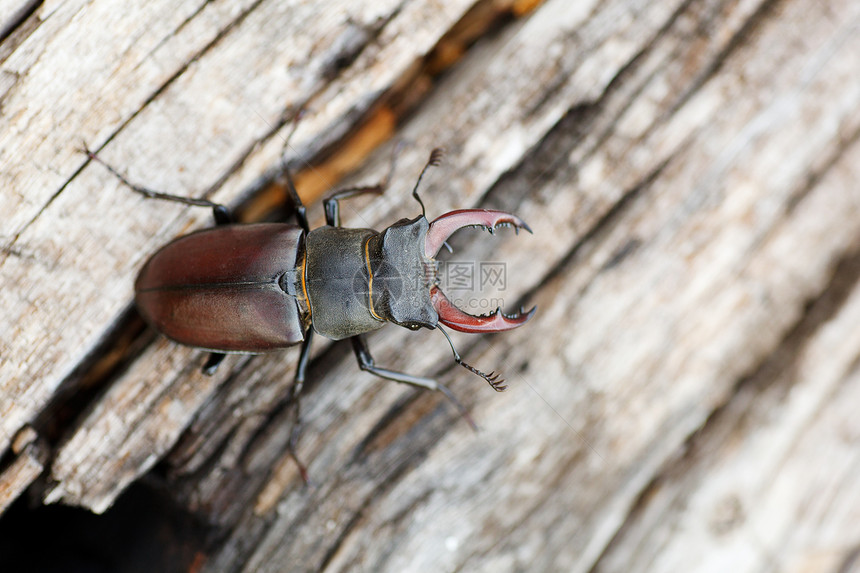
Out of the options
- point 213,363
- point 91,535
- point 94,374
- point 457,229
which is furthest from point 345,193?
point 91,535

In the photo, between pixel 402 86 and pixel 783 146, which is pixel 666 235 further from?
pixel 402 86

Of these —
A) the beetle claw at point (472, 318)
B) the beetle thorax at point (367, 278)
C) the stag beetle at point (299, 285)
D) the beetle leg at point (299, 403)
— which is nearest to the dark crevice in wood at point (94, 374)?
the stag beetle at point (299, 285)

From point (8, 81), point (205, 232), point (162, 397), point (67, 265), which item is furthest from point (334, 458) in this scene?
point (8, 81)

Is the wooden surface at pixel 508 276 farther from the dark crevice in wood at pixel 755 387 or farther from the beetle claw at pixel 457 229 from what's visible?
the beetle claw at pixel 457 229

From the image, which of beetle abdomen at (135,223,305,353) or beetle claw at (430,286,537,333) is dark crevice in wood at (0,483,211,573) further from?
beetle claw at (430,286,537,333)

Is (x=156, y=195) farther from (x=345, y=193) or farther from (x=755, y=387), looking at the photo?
(x=755, y=387)

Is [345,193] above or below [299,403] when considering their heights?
above
